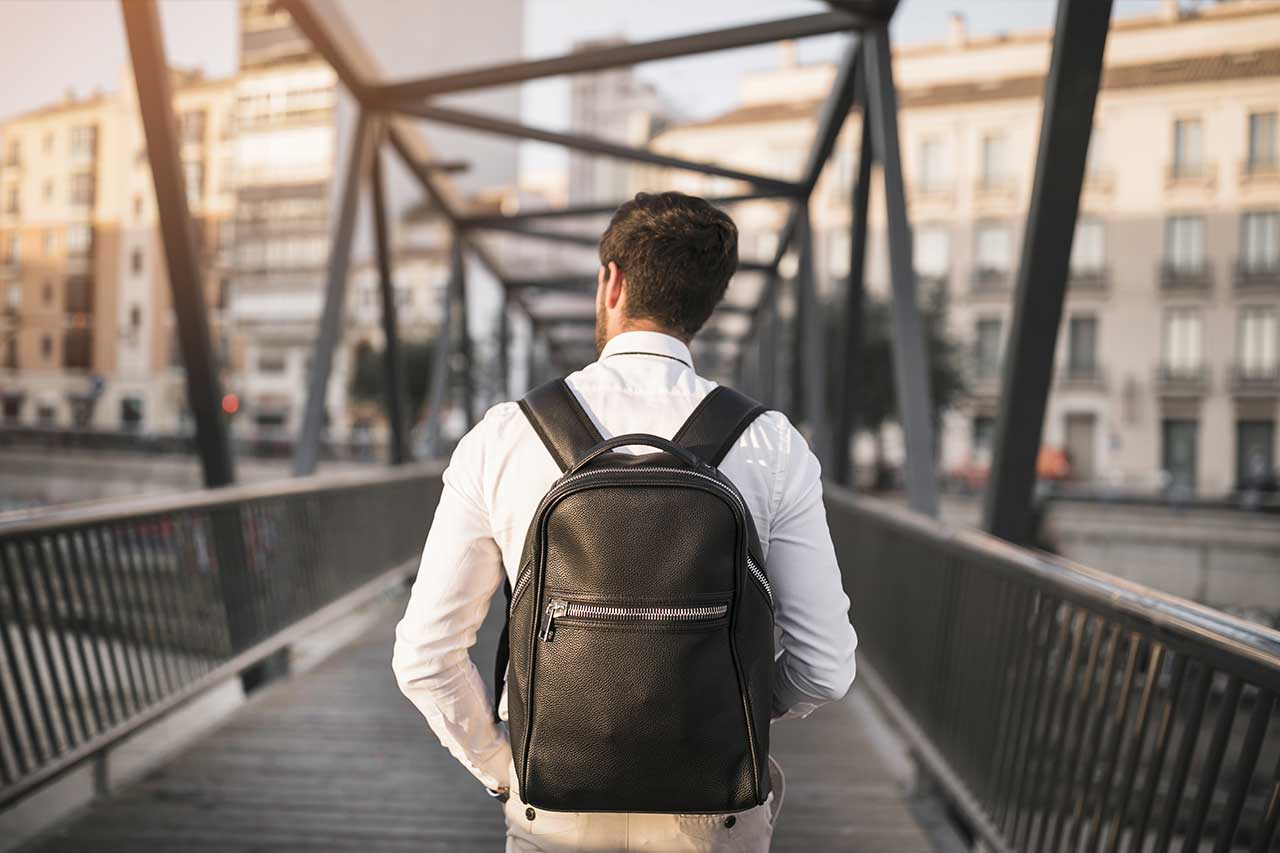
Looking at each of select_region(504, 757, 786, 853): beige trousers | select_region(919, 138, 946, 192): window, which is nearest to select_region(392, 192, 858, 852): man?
select_region(504, 757, 786, 853): beige trousers

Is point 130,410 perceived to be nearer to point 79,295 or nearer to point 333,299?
point 333,299

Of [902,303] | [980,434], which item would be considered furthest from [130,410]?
[980,434]

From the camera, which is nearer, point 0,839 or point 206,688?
point 0,839

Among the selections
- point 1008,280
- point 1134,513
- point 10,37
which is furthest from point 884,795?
point 1008,280

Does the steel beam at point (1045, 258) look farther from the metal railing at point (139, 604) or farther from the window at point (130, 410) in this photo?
the window at point (130, 410)

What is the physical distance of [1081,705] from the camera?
8.65 feet

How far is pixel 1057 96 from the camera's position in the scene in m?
3.35

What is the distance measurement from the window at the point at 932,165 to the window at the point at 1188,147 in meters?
17.5

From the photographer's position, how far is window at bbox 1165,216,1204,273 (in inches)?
366

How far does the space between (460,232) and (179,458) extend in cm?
470

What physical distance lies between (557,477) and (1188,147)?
7113 mm

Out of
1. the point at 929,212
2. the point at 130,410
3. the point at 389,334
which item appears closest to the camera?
the point at 130,410

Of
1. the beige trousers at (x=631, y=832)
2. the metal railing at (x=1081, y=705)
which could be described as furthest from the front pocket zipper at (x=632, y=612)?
the metal railing at (x=1081, y=705)

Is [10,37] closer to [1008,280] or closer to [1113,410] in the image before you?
[1113,410]
